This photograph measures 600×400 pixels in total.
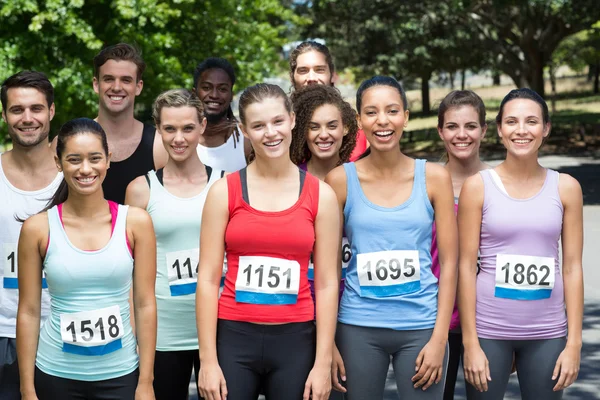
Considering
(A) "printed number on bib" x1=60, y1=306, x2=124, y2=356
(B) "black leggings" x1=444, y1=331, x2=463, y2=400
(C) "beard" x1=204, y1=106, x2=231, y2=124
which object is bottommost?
(B) "black leggings" x1=444, y1=331, x2=463, y2=400

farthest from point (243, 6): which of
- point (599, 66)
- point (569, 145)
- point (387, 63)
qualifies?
point (599, 66)

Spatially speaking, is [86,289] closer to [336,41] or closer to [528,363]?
[528,363]

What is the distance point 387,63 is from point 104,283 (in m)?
34.6

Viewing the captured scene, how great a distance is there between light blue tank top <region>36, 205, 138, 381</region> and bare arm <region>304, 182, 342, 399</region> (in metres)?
0.80

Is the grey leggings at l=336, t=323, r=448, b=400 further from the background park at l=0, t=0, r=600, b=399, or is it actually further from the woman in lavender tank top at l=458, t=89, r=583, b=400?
the background park at l=0, t=0, r=600, b=399

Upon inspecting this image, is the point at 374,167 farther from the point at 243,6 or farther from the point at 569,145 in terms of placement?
the point at 569,145

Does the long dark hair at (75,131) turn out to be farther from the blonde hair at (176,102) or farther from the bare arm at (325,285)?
the bare arm at (325,285)

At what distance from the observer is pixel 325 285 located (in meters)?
3.51

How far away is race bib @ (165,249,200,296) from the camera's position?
3975 millimetres

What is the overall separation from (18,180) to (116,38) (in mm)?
15147

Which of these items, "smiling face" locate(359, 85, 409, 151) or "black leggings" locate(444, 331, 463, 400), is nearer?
"smiling face" locate(359, 85, 409, 151)

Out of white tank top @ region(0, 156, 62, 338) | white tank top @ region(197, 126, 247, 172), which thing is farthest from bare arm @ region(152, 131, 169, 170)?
white tank top @ region(0, 156, 62, 338)

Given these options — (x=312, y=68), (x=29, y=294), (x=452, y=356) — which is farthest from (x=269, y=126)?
(x=312, y=68)

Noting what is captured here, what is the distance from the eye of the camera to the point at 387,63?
3709cm
